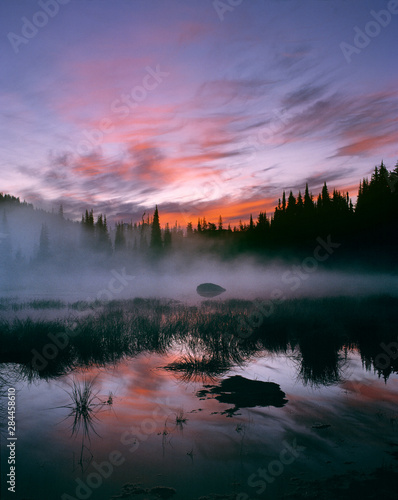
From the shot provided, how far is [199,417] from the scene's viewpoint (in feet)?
20.9

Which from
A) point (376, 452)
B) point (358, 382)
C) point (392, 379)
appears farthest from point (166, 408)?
point (392, 379)

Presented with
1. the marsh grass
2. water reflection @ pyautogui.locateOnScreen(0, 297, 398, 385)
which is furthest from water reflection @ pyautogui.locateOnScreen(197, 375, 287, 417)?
the marsh grass

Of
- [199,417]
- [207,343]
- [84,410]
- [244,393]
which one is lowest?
[207,343]

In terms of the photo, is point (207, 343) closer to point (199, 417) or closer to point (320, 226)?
point (199, 417)

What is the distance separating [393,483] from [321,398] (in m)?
3.04

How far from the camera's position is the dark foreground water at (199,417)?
444 cm

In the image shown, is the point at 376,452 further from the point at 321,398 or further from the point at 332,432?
the point at 321,398

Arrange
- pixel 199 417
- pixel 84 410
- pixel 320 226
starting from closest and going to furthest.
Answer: pixel 199 417, pixel 84 410, pixel 320 226

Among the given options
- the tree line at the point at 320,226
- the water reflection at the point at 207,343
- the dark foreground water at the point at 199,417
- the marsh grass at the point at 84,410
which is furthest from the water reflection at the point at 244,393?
the tree line at the point at 320,226

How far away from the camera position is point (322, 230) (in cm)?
6775

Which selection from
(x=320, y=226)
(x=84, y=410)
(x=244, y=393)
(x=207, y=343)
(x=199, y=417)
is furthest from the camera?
(x=320, y=226)

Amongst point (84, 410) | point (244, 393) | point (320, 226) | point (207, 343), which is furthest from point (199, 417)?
point (320, 226)

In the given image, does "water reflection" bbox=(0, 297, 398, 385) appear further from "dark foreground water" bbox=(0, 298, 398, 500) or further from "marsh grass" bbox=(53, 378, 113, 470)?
"marsh grass" bbox=(53, 378, 113, 470)

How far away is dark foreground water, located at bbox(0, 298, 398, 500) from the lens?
4438 mm
